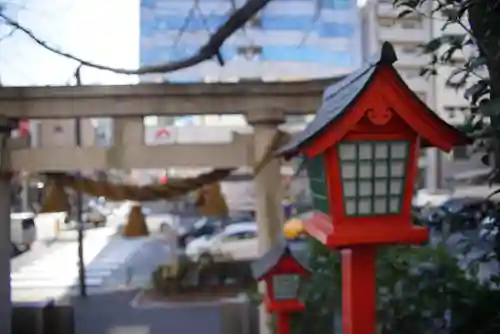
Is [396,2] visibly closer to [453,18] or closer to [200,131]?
Answer: [453,18]

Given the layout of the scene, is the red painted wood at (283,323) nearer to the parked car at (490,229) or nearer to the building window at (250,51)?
the parked car at (490,229)

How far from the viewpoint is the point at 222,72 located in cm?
530

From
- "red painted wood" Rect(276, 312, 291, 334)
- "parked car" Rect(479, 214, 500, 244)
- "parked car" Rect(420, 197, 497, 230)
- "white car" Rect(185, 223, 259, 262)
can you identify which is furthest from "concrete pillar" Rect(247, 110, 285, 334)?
"white car" Rect(185, 223, 259, 262)

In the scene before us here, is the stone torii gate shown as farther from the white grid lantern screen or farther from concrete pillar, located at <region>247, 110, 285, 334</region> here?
the white grid lantern screen

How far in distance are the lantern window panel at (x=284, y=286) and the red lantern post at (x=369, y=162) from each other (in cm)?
65

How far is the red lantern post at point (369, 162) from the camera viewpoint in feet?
4.26

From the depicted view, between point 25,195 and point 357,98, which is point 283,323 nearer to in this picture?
point 357,98

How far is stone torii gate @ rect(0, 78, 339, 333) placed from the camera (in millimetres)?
3258

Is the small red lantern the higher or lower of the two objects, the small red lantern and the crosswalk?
the higher

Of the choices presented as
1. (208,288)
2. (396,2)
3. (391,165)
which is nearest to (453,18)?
(396,2)

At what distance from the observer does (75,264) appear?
304 inches

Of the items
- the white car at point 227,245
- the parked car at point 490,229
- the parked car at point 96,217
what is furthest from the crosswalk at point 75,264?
the parked car at point 490,229

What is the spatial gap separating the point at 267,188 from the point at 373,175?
2001 millimetres

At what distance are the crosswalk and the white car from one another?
69cm
